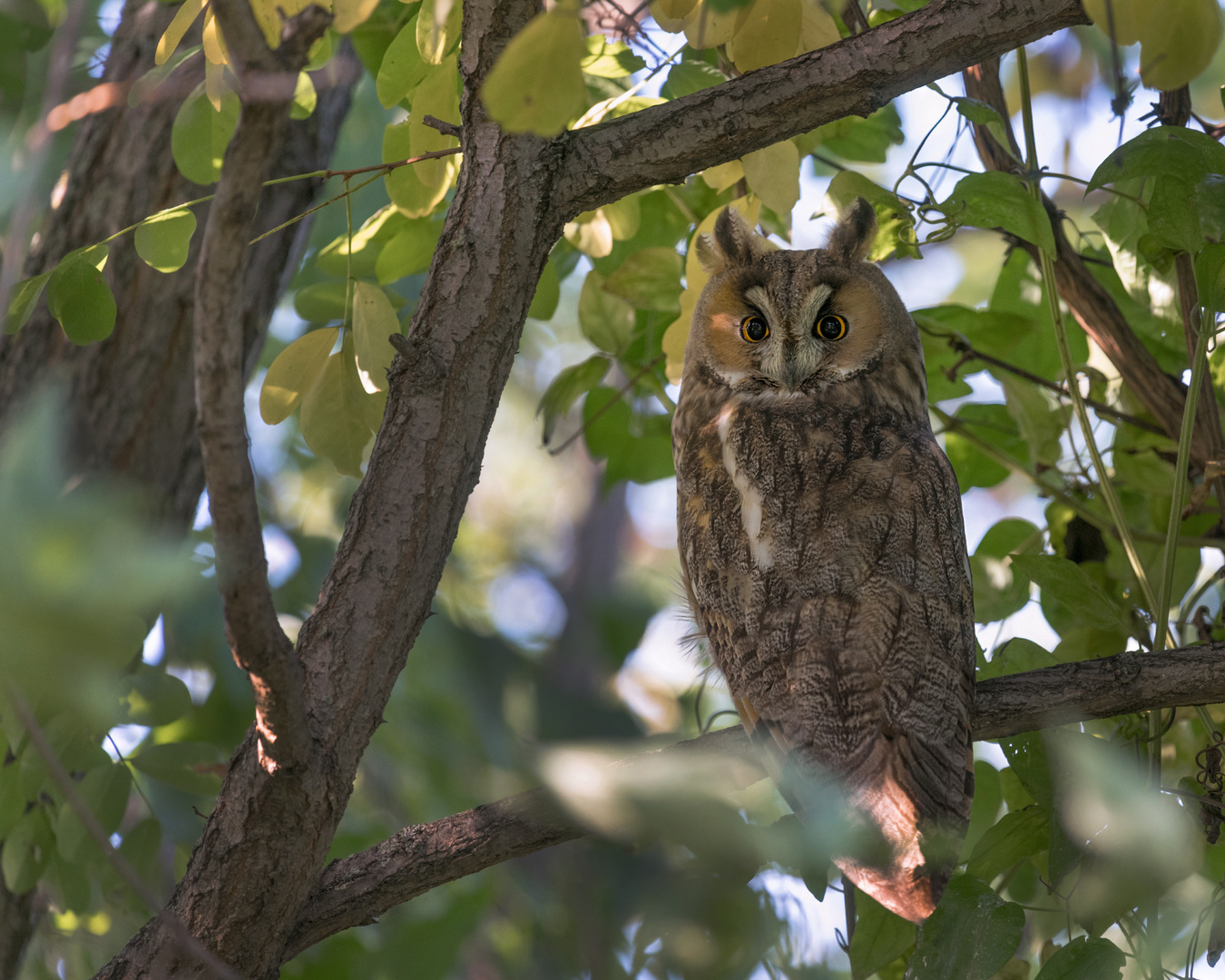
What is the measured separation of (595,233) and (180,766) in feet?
4.07

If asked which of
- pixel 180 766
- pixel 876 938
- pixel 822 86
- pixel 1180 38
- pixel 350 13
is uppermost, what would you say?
pixel 822 86

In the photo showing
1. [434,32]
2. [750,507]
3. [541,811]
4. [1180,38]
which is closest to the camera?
A: [1180,38]

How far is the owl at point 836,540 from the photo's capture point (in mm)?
1607

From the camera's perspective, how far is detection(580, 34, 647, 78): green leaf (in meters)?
1.80

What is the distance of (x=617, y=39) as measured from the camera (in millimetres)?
1956

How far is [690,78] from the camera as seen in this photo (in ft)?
5.68

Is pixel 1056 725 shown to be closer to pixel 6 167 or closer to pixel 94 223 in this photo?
pixel 6 167

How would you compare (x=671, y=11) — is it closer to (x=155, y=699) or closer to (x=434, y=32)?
(x=434, y=32)

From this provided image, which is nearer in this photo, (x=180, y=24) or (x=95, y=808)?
(x=180, y=24)

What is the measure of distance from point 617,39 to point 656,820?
175cm

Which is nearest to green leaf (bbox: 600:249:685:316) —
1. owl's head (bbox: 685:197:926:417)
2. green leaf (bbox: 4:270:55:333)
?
owl's head (bbox: 685:197:926:417)

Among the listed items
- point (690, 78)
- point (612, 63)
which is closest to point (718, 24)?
point (690, 78)

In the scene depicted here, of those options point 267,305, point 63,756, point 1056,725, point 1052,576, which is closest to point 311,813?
point 63,756

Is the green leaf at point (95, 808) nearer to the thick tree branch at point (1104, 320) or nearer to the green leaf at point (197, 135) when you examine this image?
the green leaf at point (197, 135)
